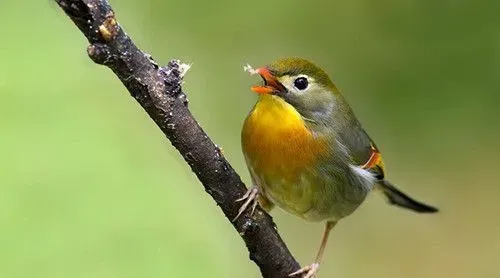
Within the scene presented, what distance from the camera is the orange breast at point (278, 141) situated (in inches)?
110

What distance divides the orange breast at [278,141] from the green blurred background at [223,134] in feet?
6.67

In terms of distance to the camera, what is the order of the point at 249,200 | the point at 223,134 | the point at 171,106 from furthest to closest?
the point at 223,134 → the point at 249,200 → the point at 171,106

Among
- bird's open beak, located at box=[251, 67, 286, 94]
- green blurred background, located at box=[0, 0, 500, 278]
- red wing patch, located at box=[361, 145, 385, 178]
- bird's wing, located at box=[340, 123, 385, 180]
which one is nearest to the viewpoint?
bird's open beak, located at box=[251, 67, 286, 94]

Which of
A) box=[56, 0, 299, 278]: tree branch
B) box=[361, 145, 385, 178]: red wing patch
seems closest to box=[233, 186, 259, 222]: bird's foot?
box=[56, 0, 299, 278]: tree branch

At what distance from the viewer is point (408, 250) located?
19.6ft

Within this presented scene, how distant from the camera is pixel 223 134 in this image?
614 cm

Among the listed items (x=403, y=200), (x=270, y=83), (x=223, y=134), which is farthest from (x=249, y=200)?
(x=223, y=134)

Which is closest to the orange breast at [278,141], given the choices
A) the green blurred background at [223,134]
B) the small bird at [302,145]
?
the small bird at [302,145]

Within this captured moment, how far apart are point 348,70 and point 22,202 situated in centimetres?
328

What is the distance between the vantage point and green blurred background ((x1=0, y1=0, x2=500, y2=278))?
4805 mm

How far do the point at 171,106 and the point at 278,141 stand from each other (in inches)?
33.8

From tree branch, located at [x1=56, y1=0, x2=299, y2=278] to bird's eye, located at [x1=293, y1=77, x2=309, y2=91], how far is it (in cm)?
61

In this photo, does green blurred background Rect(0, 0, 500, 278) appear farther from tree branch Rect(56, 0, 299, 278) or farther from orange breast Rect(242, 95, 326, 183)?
tree branch Rect(56, 0, 299, 278)

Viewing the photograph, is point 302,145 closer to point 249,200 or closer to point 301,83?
point 301,83
